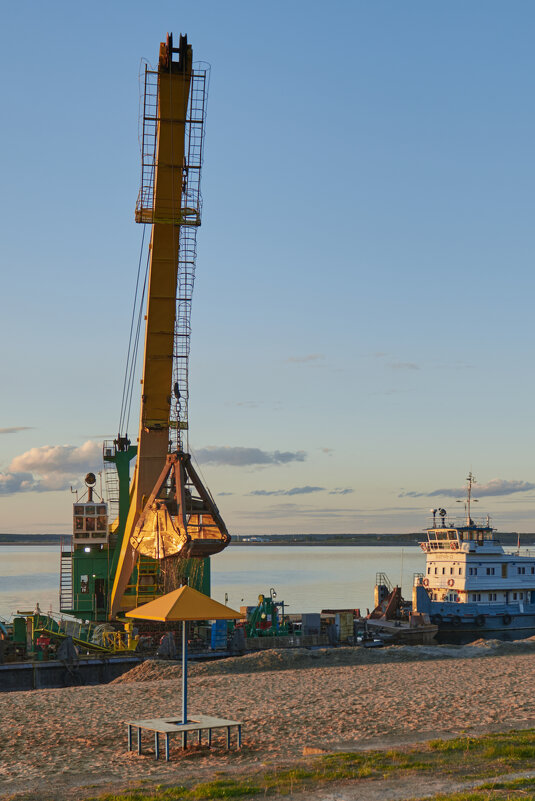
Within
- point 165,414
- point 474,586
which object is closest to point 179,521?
point 165,414

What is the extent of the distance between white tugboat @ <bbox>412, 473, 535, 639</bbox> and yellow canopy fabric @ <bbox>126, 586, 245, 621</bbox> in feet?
111

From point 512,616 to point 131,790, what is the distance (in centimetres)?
4070

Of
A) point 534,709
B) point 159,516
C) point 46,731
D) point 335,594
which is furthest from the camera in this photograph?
point 335,594

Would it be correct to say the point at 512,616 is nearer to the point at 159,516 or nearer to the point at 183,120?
the point at 159,516

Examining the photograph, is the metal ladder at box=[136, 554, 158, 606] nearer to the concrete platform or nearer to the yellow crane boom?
the yellow crane boom

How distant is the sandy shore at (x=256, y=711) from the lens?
46.5 ft

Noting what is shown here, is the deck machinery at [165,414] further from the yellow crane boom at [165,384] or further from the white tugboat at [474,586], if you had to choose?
the white tugboat at [474,586]

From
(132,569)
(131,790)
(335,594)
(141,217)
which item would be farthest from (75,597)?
(335,594)

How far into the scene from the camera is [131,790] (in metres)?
12.3

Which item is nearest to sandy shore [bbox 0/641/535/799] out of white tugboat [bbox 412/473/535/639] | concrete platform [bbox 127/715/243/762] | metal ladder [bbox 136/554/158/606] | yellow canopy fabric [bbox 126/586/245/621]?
concrete platform [bbox 127/715/243/762]

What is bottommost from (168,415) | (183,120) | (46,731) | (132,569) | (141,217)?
(46,731)

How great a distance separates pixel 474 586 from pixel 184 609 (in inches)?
1425

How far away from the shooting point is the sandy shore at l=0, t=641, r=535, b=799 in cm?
1418

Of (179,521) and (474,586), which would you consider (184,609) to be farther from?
(474,586)
